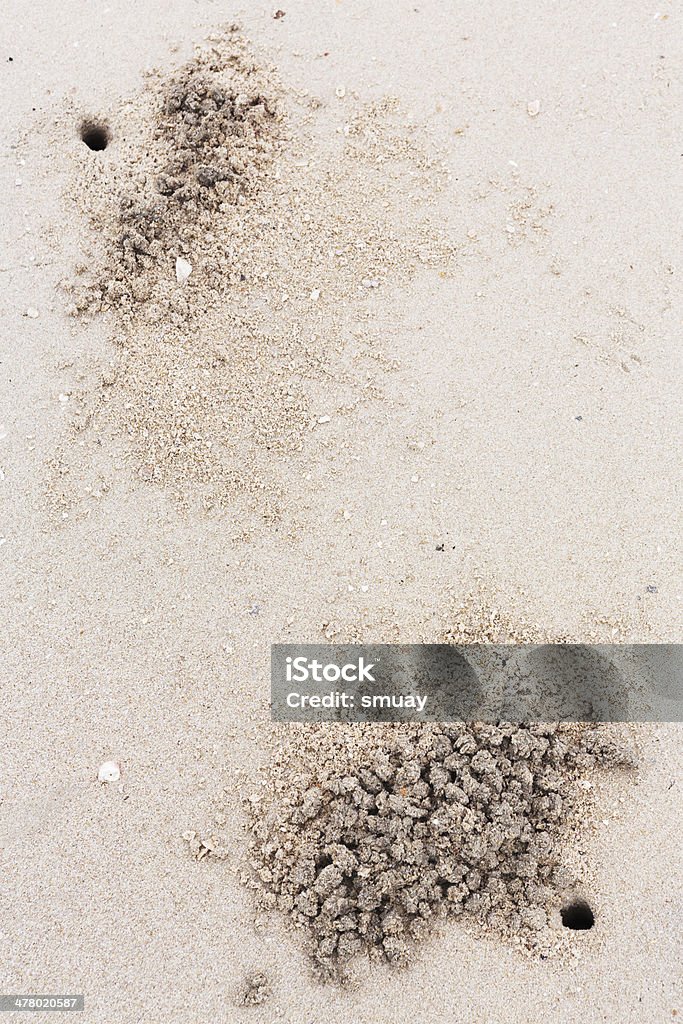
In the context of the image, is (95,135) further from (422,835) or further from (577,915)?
(577,915)

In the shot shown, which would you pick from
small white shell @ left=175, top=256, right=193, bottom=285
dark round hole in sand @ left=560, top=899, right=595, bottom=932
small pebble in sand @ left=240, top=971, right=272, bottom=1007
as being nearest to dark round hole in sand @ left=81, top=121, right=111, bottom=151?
small white shell @ left=175, top=256, right=193, bottom=285

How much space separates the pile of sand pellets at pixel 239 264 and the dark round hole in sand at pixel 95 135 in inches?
2.4

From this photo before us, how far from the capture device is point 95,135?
9.04 ft

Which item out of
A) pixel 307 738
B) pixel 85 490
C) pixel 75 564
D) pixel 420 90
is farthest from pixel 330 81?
pixel 307 738

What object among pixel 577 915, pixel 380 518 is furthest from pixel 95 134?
pixel 577 915

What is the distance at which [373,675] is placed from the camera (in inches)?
85.7

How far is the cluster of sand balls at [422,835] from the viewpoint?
6.41 feet

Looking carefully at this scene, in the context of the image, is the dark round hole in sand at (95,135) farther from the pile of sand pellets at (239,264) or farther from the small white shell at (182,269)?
the small white shell at (182,269)

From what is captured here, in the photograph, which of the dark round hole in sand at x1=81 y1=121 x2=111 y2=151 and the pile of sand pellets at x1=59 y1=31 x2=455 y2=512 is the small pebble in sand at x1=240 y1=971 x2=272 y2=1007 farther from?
the dark round hole in sand at x1=81 y1=121 x2=111 y2=151

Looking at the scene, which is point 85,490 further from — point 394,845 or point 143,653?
point 394,845

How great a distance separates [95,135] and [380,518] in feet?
5.64

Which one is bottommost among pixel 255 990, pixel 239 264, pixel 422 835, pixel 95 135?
pixel 255 990

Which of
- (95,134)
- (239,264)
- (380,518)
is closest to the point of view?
(380,518)

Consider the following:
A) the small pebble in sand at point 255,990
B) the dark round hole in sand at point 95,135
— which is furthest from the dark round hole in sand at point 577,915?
the dark round hole in sand at point 95,135
